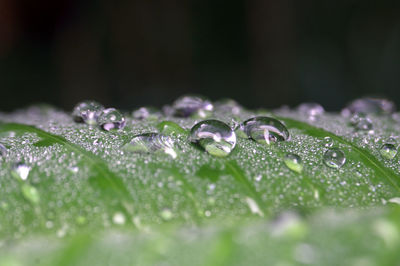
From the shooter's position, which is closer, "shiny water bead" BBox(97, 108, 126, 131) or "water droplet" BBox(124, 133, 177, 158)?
"water droplet" BBox(124, 133, 177, 158)

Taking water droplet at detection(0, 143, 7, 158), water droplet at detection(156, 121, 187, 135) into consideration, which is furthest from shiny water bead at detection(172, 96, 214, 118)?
water droplet at detection(0, 143, 7, 158)

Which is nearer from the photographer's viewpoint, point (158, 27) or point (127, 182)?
point (127, 182)

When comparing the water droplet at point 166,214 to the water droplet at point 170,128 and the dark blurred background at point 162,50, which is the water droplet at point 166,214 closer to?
the water droplet at point 170,128

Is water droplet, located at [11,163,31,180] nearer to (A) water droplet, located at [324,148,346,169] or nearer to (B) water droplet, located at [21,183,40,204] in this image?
(B) water droplet, located at [21,183,40,204]

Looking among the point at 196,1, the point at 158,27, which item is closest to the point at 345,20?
the point at 196,1

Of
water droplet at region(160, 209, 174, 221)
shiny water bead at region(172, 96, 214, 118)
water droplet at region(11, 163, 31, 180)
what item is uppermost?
shiny water bead at region(172, 96, 214, 118)

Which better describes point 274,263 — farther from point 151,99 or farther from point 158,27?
point 158,27

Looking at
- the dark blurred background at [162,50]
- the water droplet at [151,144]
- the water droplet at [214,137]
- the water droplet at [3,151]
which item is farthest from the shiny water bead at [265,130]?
the dark blurred background at [162,50]
